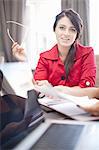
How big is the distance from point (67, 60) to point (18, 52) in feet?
1.13

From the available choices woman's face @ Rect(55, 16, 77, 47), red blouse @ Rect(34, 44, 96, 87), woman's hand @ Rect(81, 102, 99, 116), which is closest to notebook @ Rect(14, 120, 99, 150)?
woman's hand @ Rect(81, 102, 99, 116)

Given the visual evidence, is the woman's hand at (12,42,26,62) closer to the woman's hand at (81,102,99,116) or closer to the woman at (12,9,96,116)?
the woman at (12,9,96,116)

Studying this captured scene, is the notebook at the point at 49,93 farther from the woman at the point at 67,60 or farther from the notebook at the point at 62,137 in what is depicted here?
the woman at the point at 67,60

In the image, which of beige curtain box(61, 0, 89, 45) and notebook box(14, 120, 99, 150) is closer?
notebook box(14, 120, 99, 150)

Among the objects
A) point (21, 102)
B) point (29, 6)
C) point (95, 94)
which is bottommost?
point (95, 94)

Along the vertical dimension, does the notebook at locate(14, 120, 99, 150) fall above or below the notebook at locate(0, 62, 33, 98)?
below

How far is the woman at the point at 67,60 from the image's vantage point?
1.58 meters

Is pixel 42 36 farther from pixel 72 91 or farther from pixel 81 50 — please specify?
pixel 72 91

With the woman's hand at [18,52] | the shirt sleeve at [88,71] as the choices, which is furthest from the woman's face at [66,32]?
the woman's hand at [18,52]

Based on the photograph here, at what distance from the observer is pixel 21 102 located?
55 cm

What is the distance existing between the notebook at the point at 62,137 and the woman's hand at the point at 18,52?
85 cm

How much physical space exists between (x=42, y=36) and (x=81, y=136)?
3.32 metres

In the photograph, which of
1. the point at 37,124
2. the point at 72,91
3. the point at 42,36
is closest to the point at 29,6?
the point at 42,36

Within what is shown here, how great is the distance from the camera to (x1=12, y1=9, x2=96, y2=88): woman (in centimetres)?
158
